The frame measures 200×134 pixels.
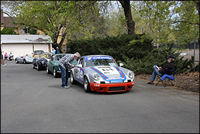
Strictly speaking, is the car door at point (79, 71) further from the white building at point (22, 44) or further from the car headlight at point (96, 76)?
the white building at point (22, 44)

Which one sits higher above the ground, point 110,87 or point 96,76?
point 96,76

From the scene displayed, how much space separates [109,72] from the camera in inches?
343

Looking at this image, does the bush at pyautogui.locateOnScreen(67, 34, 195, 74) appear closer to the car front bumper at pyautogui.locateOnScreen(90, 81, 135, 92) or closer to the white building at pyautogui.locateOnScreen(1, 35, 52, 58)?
the car front bumper at pyautogui.locateOnScreen(90, 81, 135, 92)

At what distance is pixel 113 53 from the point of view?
55.8 feet

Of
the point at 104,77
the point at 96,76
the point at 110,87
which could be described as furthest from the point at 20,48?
the point at 110,87

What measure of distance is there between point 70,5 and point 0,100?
14.2 meters

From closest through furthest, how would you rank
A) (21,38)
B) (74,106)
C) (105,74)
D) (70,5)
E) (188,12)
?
(74,106) < (105,74) < (188,12) < (70,5) < (21,38)

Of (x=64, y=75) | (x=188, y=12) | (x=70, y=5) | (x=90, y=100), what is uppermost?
(x=70, y=5)

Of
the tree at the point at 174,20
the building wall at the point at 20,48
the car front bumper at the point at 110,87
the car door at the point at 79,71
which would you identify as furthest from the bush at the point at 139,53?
the building wall at the point at 20,48

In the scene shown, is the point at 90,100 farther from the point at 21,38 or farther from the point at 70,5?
the point at 21,38

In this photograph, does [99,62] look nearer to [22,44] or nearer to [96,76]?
[96,76]

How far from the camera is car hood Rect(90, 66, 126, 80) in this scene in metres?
8.46

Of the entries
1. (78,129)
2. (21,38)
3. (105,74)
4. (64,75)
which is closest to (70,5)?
(64,75)

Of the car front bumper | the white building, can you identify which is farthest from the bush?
the white building
